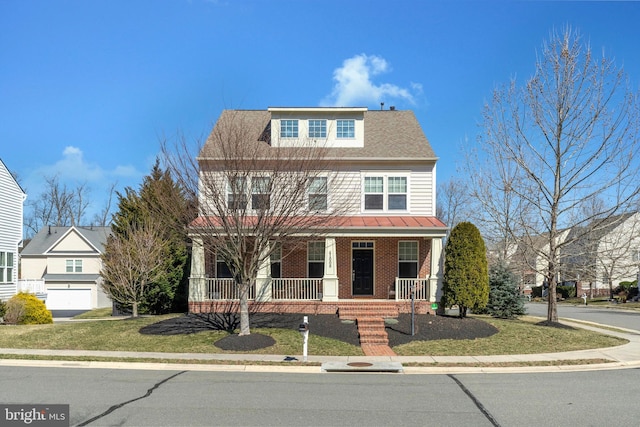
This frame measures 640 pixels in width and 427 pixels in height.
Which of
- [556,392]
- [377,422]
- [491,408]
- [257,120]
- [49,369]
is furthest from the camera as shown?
[257,120]

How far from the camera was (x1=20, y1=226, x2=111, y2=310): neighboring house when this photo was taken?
4053 centimetres

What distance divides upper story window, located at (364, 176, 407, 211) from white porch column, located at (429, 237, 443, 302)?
2.53 metres

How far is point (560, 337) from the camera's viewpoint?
16375 millimetres

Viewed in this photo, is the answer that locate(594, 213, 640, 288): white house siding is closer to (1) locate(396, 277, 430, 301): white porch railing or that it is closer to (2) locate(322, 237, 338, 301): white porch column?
(1) locate(396, 277, 430, 301): white porch railing

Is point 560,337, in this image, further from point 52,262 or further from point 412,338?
point 52,262

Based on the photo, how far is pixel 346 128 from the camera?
22438 mm

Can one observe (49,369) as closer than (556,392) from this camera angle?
No

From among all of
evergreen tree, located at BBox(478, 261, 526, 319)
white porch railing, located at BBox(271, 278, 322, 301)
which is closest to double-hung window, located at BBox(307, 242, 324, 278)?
white porch railing, located at BBox(271, 278, 322, 301)

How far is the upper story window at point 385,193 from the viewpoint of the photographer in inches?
838

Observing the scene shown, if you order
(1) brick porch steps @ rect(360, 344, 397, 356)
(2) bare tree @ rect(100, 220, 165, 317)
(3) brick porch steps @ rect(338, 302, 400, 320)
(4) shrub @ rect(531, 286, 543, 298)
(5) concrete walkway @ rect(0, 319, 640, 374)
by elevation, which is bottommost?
(4) shrub @ rect(531, 286, 543, 298)

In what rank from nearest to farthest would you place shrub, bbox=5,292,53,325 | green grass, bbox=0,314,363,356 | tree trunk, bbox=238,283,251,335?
green grass, bbox=0,314,363,356
tree trunk, bbox=238,283,251,335
shrub, bbox=5,292,53,325

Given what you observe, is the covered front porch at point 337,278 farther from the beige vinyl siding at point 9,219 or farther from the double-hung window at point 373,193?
the beige vinyl siding at point 9,219

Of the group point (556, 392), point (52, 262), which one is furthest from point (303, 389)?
point (52, 262)

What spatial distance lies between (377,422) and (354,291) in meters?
13.9
